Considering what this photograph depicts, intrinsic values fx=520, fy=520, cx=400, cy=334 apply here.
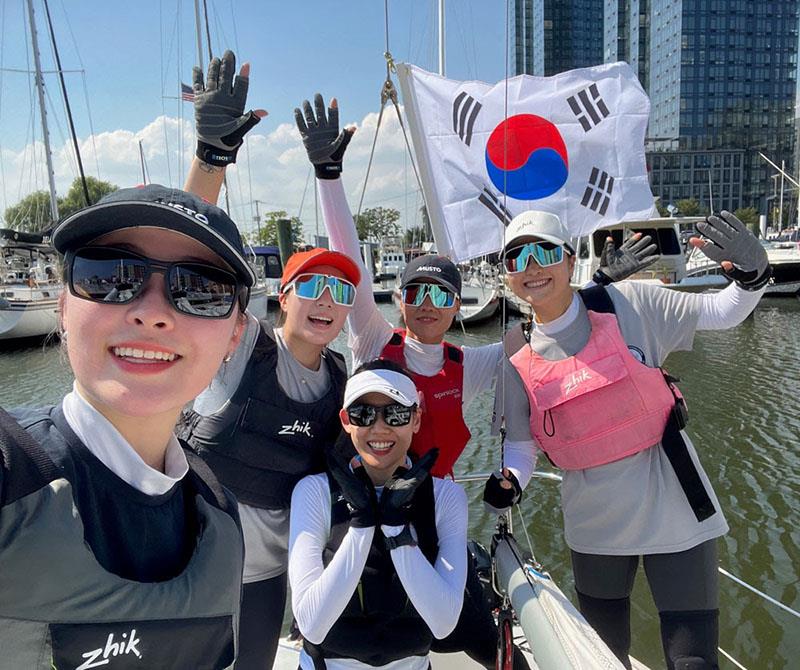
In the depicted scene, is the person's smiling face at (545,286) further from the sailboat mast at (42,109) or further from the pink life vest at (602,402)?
the sailboat mast at (42,109)

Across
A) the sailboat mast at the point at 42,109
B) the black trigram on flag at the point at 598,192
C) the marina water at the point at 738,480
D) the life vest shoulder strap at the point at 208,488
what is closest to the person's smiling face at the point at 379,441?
the life vest shoulder strap at the point at 208,488

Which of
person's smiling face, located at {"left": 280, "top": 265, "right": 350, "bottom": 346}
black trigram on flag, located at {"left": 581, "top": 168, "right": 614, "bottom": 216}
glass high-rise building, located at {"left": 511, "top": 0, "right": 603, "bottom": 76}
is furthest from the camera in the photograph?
glass high-rise building, located at {"left": 511, "top": 0, "right": 603, "bottom": 76}

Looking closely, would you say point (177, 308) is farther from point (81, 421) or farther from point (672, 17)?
point (672, 17)

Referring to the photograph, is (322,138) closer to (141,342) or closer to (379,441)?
(379,441)

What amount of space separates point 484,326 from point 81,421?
2045 centimetres

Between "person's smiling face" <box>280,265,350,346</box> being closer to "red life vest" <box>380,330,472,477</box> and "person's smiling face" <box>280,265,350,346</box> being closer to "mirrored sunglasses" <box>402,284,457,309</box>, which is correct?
"red life vest" <box>380,330,472,477</box>

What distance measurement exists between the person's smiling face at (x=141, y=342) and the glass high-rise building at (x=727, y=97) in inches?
3784

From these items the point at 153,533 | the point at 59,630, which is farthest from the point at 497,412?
the point at 59,630

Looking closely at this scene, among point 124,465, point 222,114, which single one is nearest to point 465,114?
point 222,114

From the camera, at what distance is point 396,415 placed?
6.74 ft

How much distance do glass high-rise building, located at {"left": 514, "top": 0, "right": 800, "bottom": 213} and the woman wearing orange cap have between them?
9507cm

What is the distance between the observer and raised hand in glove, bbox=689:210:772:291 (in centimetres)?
235

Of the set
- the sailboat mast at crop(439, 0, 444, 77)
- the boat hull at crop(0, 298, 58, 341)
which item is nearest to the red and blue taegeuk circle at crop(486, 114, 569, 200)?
the sailboat mast at crop(439, 0, 444, 77)

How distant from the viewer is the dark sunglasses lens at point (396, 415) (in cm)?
204
